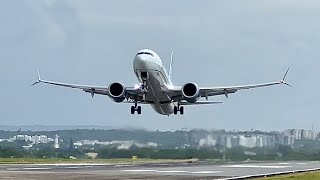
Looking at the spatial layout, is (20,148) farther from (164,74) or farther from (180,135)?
(164,74)

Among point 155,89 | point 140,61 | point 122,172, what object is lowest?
point 122,172

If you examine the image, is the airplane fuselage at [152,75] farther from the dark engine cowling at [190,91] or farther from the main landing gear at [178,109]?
the main landing gear at [178,109]

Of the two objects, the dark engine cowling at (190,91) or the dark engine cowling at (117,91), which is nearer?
the dark engine cowling at (117,91)

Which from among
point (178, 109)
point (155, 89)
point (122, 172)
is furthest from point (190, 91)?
point (122, 172)

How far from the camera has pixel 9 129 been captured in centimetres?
14850

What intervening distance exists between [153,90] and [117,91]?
10.6 feet

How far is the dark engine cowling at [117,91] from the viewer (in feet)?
213

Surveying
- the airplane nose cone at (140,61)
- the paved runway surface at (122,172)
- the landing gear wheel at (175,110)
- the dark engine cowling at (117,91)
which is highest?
the airplane nose cone at (140,61)

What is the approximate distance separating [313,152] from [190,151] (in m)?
16.5

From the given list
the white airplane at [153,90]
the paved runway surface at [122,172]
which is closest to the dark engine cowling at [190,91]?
the white airplane at [153,90]

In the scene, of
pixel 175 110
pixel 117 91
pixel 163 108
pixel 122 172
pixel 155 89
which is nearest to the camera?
pixel 122 172

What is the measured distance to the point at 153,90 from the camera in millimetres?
65000

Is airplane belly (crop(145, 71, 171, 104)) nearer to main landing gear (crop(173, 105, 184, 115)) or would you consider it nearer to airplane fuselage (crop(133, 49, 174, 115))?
airplane fuselage (crop(133, 49, 174, 115))

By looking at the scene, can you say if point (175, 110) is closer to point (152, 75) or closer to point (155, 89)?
point (155, 89)
